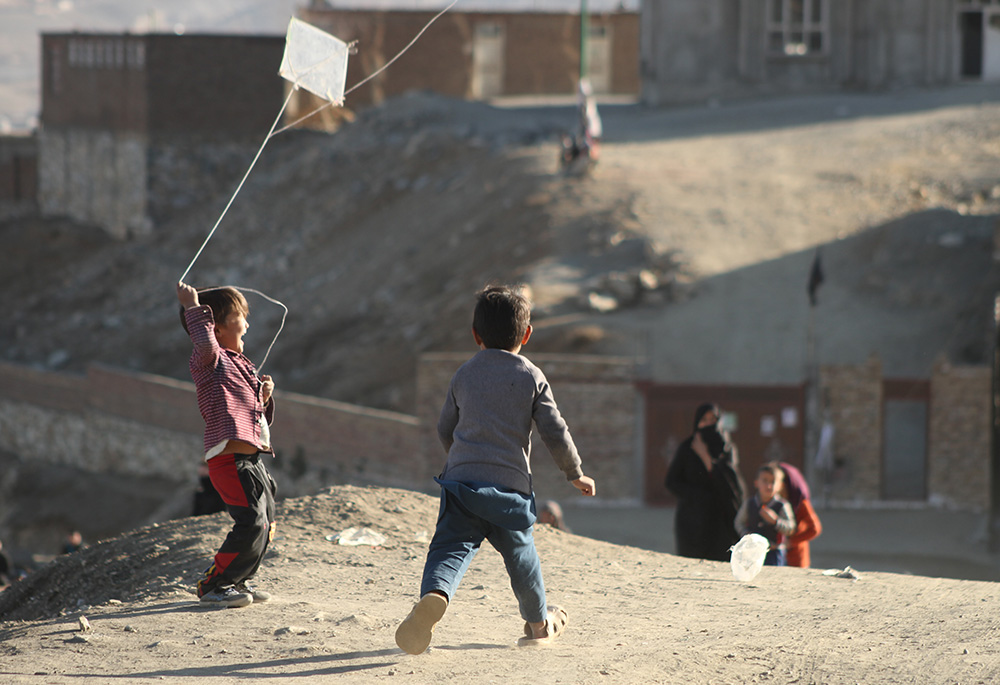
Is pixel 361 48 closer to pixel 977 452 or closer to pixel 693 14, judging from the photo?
pixel 693 14

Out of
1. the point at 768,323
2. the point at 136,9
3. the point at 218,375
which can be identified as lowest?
the point at 768,323

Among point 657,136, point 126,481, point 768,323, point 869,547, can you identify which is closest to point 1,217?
point 126,481

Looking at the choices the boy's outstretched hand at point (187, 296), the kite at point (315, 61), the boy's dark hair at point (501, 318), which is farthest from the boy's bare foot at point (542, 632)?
the kite at point (315, 61)

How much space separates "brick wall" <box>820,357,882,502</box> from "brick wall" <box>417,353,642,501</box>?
2521 millimetres

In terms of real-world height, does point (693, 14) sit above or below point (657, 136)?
above

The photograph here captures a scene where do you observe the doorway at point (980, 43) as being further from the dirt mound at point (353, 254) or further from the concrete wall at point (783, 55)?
the dirt mound at point (353, 254)

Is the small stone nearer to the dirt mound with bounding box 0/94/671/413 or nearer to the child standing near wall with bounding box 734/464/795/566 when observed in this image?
the child standing near wall with bounding box 734/464/795/566

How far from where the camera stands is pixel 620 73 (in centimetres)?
4469

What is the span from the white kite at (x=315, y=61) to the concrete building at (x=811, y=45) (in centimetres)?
2577

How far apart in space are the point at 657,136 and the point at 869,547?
614 inches

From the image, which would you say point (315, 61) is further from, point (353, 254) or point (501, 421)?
point (353, 254)

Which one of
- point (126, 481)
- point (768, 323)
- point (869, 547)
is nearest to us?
point (869, 547)

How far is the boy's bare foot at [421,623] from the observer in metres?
4.29

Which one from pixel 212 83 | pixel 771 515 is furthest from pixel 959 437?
pixel 212 83
